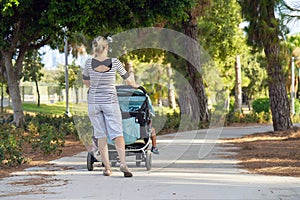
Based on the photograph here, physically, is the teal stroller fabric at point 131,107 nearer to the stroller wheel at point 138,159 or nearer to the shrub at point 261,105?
the stroller wheel at point 138,159

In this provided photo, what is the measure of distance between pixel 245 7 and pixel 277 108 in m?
3.70

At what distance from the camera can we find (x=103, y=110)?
10047 mm

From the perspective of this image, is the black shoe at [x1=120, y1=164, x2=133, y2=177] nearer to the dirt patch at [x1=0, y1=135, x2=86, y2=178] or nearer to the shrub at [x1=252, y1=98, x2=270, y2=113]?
the dirt patch at [x1=0, y1=135, x2=86, y2=178]

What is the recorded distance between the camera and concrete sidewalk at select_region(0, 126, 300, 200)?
8.26m

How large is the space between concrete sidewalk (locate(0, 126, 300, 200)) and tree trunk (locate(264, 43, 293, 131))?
8.60 m

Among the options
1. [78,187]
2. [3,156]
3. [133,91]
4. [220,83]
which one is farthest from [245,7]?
[220,83]

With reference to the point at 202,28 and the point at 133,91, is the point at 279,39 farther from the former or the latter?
the point at 202,28

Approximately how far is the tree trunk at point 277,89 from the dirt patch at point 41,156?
678 cm

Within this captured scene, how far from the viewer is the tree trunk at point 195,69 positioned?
28641mm

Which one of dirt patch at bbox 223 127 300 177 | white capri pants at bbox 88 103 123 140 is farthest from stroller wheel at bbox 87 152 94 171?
dirt patch at bbox 223 127 300 177

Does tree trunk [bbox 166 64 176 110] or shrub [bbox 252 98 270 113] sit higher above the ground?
tree trunk [bbox 166 64 176 110]

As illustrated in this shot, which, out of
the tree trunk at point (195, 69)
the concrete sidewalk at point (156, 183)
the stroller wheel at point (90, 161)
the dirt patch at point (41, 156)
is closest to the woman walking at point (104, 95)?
the concrete sidewalk at point (156, 183)

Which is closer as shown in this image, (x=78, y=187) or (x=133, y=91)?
(x=78, y=187)

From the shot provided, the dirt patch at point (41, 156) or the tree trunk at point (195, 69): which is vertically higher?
the tree trunk at point (195, 69)
